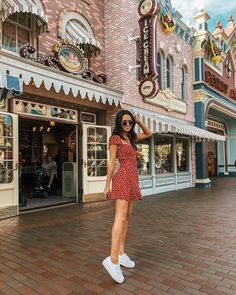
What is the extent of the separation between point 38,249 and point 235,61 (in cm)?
1952

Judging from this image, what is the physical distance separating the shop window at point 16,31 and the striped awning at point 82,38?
4.51ft

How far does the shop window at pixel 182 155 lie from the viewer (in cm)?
1282

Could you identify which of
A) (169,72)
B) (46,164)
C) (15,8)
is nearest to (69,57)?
(15,8)

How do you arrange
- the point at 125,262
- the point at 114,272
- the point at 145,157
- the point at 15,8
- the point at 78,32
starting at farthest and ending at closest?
1. the point at 145,157
2. the point at 78,32
3. the point at 15,8
4. the point at 125,262
5. the point at 114,272

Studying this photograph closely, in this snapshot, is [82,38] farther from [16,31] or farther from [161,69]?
[161,69]

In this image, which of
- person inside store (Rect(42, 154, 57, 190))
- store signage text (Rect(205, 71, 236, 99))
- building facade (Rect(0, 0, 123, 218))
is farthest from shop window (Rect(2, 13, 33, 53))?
store signage text (Rect(205, 71, 236, 99))

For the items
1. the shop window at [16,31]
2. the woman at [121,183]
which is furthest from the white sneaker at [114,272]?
the shop window at [16,31]

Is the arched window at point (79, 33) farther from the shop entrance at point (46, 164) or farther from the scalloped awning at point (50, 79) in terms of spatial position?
the shop entrance at point (46, 164)

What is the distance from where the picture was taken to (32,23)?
289 inches

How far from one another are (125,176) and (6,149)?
13.3 ft

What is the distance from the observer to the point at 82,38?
8.50 meters

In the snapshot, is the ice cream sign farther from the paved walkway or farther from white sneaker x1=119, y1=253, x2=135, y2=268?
white sneaker x1=119, y1=253, x2=135, y2=268

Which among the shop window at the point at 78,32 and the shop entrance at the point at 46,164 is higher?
the shop window at the point at 78,32

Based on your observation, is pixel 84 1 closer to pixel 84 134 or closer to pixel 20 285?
pixel 84 134
